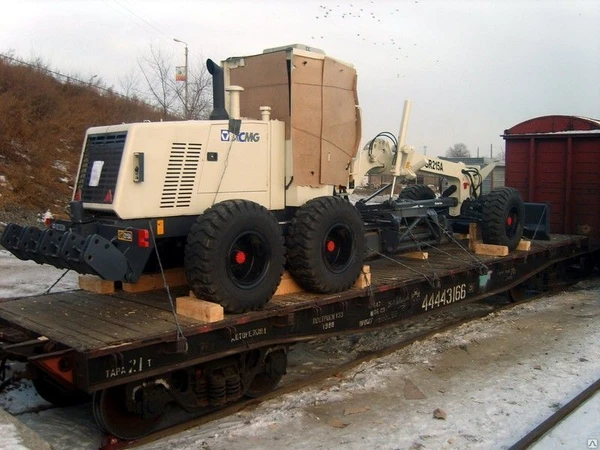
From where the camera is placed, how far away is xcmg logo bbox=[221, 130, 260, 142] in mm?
5971

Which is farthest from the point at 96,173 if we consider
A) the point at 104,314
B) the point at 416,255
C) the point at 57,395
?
the point at 416,255

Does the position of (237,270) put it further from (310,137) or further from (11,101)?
(11,101)

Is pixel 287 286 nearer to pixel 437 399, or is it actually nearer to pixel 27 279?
pixel 437 399

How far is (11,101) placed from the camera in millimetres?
19094

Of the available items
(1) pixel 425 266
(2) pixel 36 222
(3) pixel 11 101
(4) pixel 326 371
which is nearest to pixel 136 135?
Answer: (4) pixel 326 371

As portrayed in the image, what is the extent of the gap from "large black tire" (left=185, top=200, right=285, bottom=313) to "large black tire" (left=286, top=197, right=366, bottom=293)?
14.3 inches

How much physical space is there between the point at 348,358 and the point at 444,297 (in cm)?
156

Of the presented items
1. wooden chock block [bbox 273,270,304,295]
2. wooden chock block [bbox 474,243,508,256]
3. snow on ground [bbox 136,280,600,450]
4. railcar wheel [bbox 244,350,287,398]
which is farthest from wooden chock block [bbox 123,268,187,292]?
wooden chock block [bbox 474,243,508,256]

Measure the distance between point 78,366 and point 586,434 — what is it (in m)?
4.03

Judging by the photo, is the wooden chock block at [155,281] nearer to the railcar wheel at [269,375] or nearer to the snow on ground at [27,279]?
the railcar wheel at [269,375]

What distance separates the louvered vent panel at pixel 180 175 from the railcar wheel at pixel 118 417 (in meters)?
1.69

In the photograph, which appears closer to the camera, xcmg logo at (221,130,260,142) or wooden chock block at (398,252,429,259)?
xcmg logo at (221,130,260,142)

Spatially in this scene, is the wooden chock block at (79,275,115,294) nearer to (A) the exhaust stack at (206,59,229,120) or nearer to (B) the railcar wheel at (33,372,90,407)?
(B) the railcar wheel at (33,372,90,407)

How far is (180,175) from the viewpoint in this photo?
5.69 m
